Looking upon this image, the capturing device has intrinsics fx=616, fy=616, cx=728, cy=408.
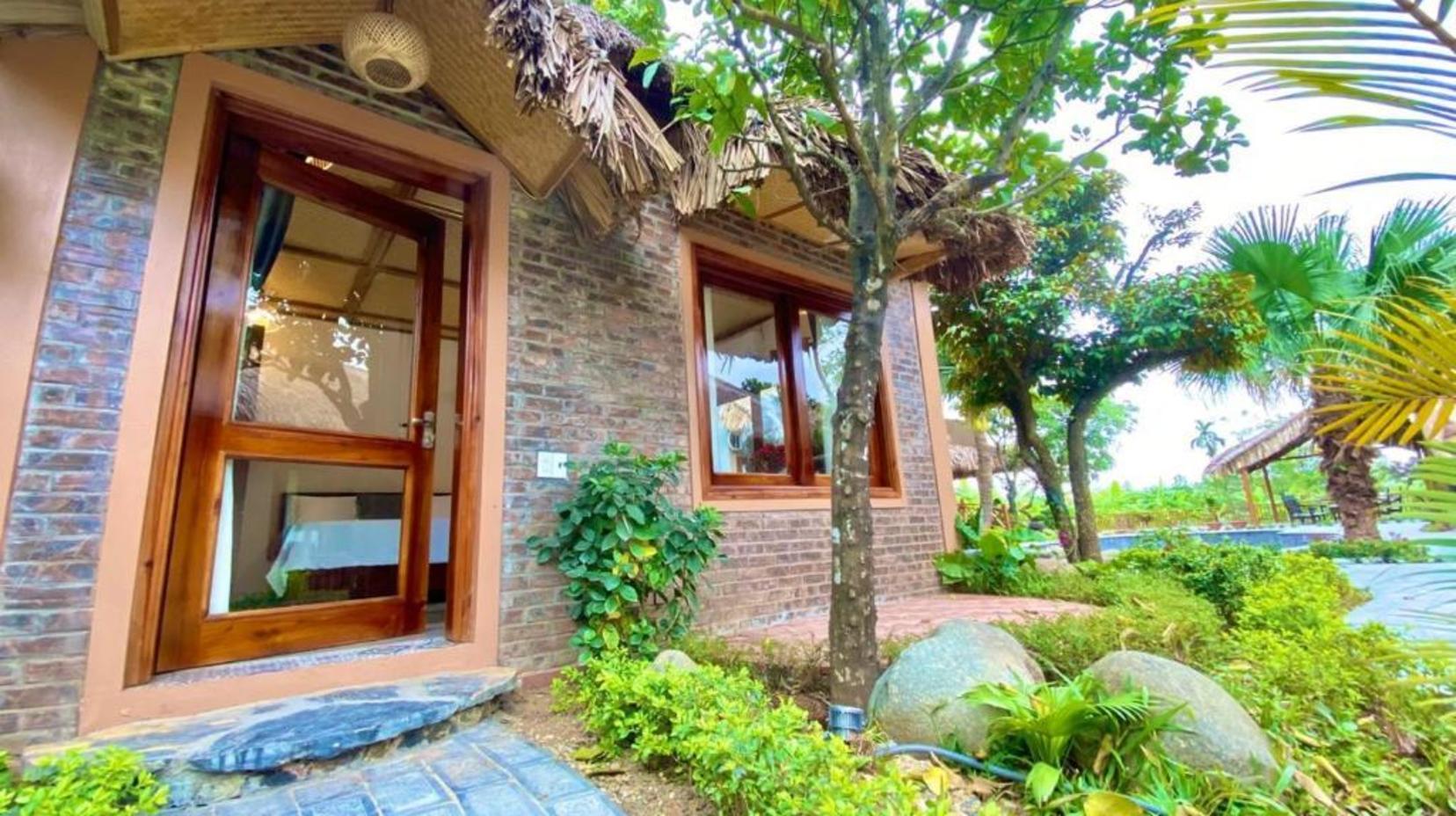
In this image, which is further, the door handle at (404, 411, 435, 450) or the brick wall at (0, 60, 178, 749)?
the door handle at (404, 411, 435, 450)

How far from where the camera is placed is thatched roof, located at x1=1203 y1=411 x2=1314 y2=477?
12484 mm

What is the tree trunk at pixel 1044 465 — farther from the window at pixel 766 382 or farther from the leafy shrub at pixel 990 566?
the window at pixel 766 382

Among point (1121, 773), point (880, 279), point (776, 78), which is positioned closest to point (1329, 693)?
point (1121, 773)

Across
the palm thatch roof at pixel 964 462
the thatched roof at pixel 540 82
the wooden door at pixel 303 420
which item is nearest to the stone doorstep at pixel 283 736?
the wooden door at pixel 303 420

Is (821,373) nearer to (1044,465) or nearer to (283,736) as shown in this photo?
(1044,465)

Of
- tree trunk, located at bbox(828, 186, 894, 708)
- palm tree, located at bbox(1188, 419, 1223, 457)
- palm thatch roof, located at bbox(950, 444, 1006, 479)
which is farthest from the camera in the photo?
palm tree, located at bbox(1188, 419, 1223, 457)

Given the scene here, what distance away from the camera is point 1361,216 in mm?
6113

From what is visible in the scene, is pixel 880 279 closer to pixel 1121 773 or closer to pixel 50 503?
pixel 1121 773

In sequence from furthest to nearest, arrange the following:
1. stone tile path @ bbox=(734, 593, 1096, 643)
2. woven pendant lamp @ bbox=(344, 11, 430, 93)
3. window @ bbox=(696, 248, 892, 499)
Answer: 1. window @ bbox=(696, 248, 892, 499)
2. stone tile path @ bbox=(734, 593, 1096, 643)
3. woven pendant lamp @ bbox=(344, 11, 430, 93)

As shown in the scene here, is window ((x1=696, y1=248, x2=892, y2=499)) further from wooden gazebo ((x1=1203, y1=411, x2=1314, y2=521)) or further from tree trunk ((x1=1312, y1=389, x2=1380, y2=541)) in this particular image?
wooden gazebo ((x1=1203, y1=411, x2=1314, y2=521))

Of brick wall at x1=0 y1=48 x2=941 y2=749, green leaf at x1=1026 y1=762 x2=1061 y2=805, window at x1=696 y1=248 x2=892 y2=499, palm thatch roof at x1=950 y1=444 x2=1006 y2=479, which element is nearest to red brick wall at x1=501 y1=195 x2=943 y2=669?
brick wall at x1=0 y1=48 x2=941 y2=749

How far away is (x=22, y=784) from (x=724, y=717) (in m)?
1.92

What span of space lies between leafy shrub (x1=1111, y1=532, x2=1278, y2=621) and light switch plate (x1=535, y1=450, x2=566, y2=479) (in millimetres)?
4885

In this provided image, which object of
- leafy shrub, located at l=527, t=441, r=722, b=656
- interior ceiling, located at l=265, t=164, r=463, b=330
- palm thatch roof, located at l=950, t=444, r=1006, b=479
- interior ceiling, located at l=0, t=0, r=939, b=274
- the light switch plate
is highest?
interior ceiling, located at l=0, t=0, r=939, b=274
